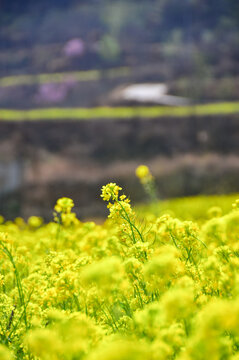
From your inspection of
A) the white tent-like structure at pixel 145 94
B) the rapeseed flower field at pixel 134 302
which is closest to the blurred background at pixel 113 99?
the white tent-like structure at pixel 145 94

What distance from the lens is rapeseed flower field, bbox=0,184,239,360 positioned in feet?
3.67

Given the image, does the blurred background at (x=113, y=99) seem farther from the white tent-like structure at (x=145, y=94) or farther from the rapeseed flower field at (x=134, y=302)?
the rapeseed flower field at (x=134, y=302)

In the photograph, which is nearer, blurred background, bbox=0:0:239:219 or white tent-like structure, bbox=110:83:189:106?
blurred background, bbox=0:0:239:219

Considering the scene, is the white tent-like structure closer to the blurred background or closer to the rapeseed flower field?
the blurred background

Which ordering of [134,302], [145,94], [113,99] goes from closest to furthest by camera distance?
Result: [134,302] → [113,99] → [145,94]

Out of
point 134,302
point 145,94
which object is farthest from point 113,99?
point 134,302

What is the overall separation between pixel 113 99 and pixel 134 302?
60.0 ft

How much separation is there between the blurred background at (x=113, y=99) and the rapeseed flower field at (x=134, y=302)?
696cm

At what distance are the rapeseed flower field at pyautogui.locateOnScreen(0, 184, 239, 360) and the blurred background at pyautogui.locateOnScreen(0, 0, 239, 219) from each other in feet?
22.8

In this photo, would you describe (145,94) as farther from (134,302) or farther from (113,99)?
(134,302)

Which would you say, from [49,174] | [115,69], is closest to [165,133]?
[49,174]

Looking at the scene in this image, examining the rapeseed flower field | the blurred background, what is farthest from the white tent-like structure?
the rapeseed flower field

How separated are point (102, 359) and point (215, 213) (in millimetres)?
2556

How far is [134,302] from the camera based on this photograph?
1834mm
